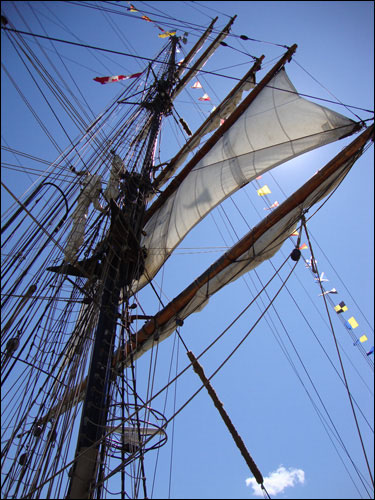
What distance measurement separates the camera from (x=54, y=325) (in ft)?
16.5

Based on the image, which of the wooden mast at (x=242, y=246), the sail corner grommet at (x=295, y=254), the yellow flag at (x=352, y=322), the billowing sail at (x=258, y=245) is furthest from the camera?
the yellow flag at (x=352, y=322)

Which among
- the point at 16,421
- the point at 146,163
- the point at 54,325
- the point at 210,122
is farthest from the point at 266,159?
the point at 16,421

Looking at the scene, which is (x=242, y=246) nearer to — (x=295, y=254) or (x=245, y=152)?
(x=295, y=254)

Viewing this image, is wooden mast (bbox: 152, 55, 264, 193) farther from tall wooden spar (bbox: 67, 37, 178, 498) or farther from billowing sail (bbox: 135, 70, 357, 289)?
billowing sail (bbox: 135, 70, 357, 289)

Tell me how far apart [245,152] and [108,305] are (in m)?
4.38

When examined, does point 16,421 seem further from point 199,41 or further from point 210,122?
point 199,41

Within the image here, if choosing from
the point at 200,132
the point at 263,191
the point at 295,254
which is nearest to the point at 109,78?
the point at 200,132

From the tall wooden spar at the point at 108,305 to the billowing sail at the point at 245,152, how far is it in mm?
615

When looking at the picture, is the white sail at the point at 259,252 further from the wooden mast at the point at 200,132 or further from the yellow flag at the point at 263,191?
the wooden mast at the point at 200,132

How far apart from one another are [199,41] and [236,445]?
1249 centimetres

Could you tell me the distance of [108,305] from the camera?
202 inches

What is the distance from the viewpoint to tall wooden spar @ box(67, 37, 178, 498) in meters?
3.44

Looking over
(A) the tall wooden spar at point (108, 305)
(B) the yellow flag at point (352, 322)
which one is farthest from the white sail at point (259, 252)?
(B) the yellow flag at point (352, 322)

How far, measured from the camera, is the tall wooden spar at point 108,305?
3.44 meters
